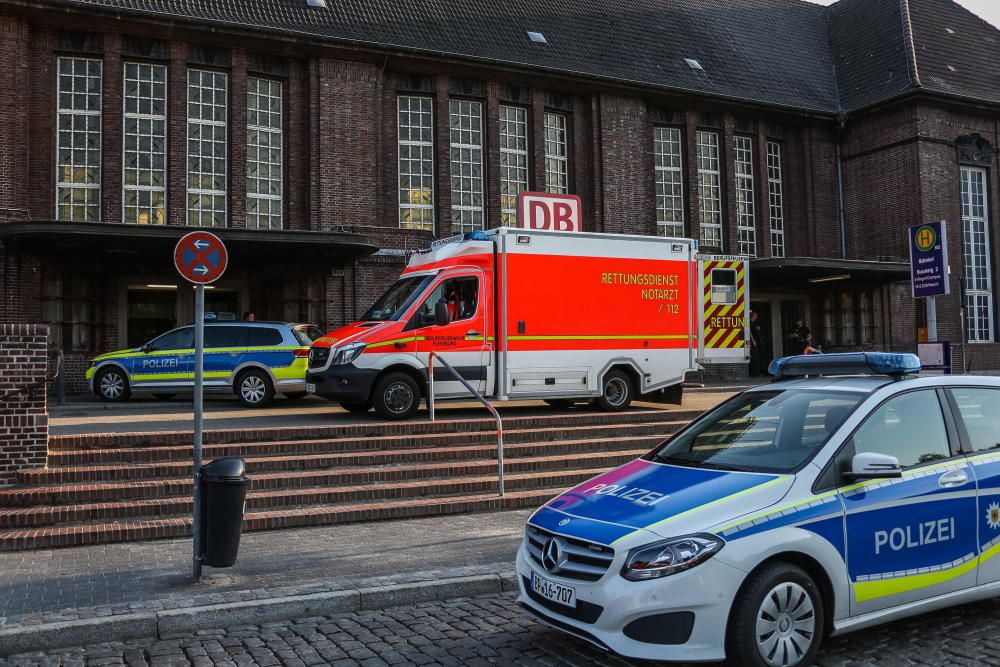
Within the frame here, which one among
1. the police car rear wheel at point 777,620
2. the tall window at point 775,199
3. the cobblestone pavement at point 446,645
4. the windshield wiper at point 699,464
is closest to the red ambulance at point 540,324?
the cobblestone pavement at point 446,645

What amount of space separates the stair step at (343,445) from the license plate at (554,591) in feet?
21.0

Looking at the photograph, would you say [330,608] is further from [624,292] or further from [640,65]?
[640,65]

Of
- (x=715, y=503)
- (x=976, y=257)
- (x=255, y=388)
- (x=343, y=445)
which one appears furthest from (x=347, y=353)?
(x=976, y=257)

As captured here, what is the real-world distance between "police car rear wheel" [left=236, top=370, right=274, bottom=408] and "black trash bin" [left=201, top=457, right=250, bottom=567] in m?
10.1

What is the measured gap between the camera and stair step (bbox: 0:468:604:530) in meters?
8.12

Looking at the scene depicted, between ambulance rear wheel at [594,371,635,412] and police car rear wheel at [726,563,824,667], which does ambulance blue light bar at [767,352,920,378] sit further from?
ambulance rear wheel at [594,371,635,412]

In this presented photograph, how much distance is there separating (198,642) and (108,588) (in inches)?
51.8

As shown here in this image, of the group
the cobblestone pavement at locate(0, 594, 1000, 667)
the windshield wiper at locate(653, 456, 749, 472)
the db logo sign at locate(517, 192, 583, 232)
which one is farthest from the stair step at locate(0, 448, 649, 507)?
the db logo sign at locate(517, 192, 583, 232)

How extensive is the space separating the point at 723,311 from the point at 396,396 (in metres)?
6.54

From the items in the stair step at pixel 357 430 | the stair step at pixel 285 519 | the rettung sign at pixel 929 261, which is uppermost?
the rettung sign at pixel 929 261

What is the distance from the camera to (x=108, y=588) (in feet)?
20.5

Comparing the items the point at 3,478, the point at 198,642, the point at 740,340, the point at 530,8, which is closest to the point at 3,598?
the point at 198,642

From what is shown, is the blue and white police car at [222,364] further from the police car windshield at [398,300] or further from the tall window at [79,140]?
the tall window at [79,140]

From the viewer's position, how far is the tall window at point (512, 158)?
25.2m
